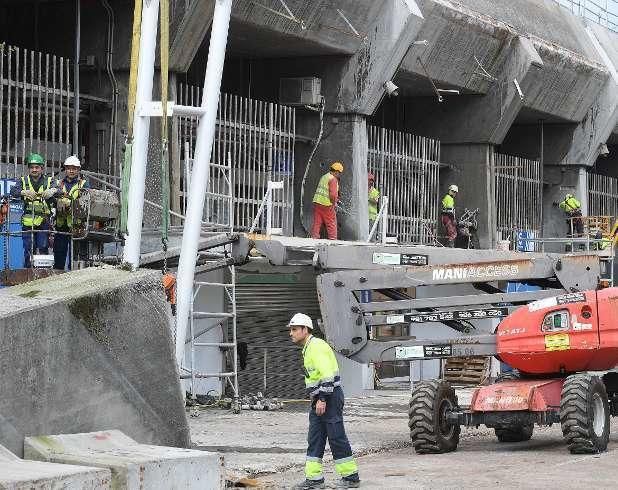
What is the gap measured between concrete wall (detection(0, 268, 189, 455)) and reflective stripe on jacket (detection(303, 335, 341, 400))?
4.35ft

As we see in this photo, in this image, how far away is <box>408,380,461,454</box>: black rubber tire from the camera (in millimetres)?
15617

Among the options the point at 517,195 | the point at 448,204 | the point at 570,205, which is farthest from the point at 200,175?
the point at 570,205

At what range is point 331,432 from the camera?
1333 centimetres

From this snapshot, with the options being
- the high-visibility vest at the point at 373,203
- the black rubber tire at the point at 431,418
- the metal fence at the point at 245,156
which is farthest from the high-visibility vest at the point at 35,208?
the high-visibility vest at the point at 373,203

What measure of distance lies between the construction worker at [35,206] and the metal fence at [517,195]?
17.5 metres

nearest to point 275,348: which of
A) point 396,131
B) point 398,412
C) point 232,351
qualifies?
point 232,351

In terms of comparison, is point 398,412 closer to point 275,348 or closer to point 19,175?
point 275,348

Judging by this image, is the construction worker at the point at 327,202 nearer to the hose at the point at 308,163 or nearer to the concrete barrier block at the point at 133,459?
the hose at the point at 308,163

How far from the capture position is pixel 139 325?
1245cm

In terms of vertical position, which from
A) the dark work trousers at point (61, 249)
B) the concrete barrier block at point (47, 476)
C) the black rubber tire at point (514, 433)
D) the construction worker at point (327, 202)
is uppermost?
the construction worker at point (327, 202)

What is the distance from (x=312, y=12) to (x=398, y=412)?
7.56m

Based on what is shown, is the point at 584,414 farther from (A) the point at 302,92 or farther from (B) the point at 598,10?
(B) the point at 598,10

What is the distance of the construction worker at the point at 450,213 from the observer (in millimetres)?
31953

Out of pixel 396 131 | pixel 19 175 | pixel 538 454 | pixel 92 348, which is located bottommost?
pixel 538 454
